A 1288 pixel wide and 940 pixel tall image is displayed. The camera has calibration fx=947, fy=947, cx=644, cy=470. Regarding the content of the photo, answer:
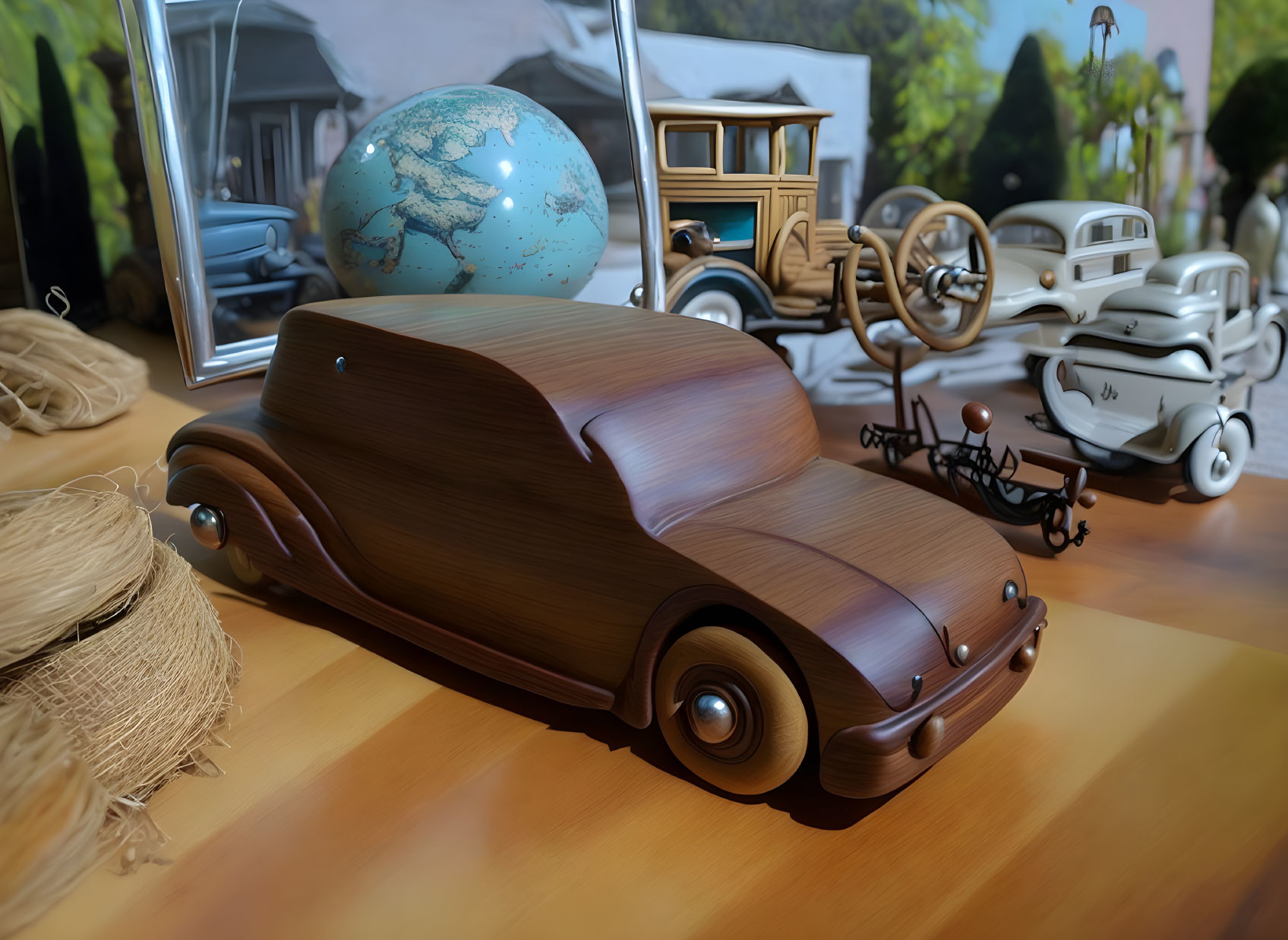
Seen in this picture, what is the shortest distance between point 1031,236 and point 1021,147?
1.30ft

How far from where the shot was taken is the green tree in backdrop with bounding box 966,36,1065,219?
317 cm

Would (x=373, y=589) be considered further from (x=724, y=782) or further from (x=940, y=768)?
(x=940, y=768)

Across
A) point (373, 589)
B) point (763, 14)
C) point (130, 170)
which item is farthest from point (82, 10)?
point (373, 589)

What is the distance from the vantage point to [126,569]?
113 cm

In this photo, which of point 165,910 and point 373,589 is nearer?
point 165,910

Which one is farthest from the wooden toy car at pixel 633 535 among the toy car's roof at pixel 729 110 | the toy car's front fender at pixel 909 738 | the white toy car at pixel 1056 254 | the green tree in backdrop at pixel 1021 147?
the green tree in backdrop at pixel 1021 147

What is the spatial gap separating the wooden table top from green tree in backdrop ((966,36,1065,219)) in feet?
7.42

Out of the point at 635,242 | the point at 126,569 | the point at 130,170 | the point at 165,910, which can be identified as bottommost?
the point at 165,910

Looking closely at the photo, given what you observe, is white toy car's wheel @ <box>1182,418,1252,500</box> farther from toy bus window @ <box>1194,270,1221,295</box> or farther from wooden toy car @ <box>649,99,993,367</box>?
wooden toy car @ <box>649,99,993,367</box>

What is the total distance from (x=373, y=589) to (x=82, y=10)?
2.38 meters

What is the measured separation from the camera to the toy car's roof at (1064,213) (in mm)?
2959

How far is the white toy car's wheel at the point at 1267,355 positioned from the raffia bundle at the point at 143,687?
2857 mm

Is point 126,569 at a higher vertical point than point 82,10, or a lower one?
lower

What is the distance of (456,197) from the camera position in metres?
1.88
